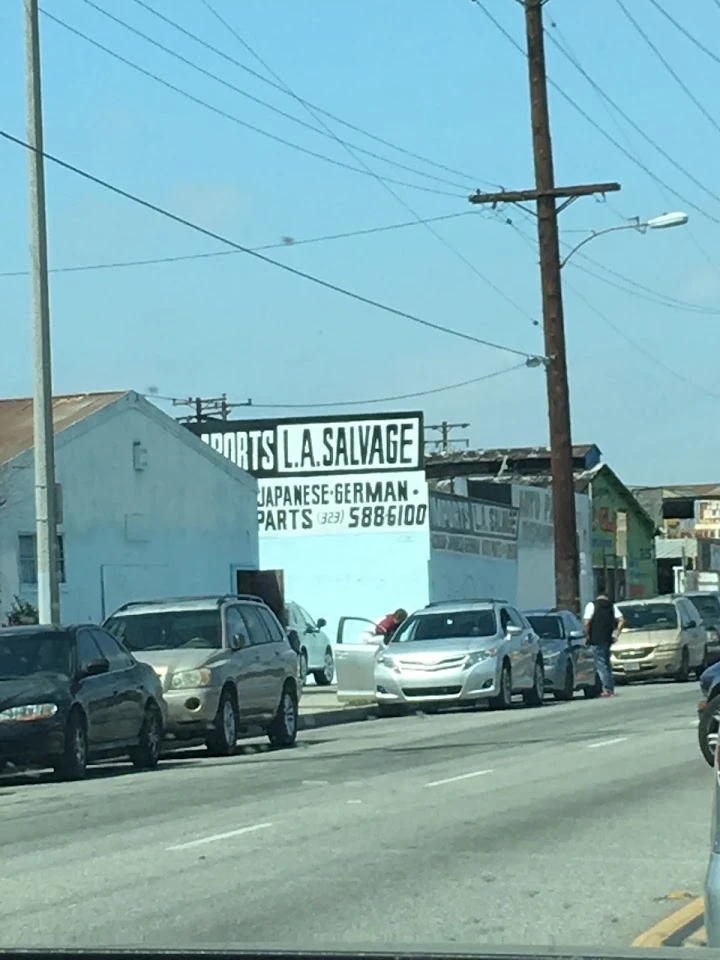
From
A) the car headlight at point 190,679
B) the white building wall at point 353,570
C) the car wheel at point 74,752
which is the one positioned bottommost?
the car wheel at point 74,752

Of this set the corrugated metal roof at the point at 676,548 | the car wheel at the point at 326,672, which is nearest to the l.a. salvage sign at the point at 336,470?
the car wheel at the point at 326,672

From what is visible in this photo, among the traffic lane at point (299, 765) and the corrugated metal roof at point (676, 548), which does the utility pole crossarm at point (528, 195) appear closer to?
the traffic lane at point (299, 765)

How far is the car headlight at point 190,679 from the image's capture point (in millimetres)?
22516

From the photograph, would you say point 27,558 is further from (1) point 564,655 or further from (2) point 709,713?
(2) point 709,713

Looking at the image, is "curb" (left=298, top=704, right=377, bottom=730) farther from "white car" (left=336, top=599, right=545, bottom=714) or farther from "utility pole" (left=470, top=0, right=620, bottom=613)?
"utility pole" (left=470, top=0, right=620, bottom=613)

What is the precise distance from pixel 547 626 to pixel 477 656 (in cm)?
616

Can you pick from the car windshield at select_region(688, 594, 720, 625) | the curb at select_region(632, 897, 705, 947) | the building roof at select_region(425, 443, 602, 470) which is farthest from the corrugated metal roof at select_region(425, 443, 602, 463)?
the curb at select_region(632, 897, 705, 947)

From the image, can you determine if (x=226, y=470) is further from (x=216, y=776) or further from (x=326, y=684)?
(x=216, y=776)

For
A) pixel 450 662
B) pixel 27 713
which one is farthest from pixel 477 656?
pixel 27 713

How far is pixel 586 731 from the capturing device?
24.3 meters

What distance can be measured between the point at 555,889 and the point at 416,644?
64.0 ft

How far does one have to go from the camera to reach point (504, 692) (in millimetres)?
30297

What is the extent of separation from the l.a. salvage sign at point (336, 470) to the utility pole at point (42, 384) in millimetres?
22584

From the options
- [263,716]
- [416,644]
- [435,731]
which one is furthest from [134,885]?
[416,644]
